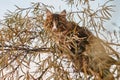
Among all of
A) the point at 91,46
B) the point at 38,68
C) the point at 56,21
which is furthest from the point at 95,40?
the point at 56,21

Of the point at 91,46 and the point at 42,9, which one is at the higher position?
the point at 42,9

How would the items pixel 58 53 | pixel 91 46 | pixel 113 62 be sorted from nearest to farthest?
1. pixel 113 62
2. pixel 91 46
3. pixel 58 53

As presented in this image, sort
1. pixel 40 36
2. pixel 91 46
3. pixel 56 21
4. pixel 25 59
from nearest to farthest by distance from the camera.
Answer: pixel 91 46 → pixel 25 59 → pixel 40 36 → pixel 56 21

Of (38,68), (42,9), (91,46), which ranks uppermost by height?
(42,9)

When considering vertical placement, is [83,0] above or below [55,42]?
above

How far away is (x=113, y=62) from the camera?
2.41m

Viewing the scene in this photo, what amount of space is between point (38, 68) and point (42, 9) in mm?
668

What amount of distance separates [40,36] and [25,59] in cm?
32

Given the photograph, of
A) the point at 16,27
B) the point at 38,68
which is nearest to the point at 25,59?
the point at 38,68

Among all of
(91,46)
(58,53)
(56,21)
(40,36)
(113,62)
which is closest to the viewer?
(113,62)

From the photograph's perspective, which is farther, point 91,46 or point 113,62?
point 91,46

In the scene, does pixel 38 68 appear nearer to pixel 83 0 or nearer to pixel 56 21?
pixel 83 0

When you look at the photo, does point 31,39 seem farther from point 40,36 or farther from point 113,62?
point 113,62

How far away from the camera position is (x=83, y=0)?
11.4ft
